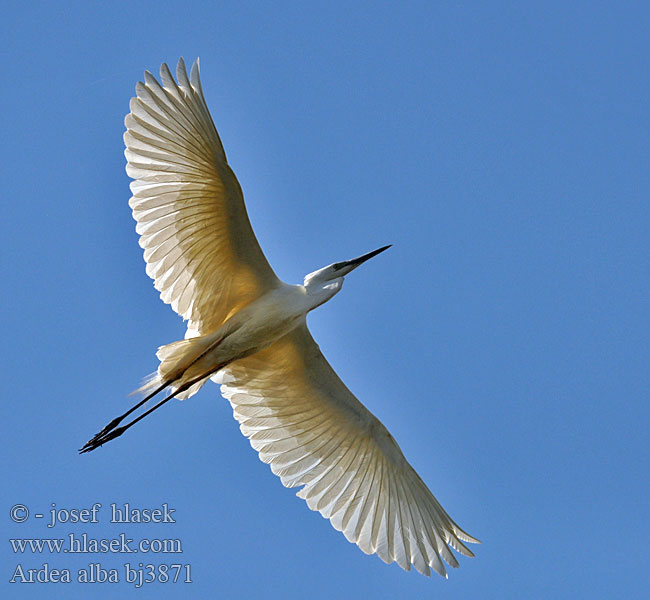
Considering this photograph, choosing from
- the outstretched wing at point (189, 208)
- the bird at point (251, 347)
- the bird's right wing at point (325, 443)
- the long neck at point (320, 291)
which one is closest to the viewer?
the outstretched wing at point (189, 208)

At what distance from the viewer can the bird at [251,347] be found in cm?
1105

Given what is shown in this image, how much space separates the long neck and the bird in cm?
1

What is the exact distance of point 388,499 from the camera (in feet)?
40.5

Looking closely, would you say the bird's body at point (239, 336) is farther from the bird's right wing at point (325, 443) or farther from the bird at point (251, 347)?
the bird's right wing at point (325, 443)

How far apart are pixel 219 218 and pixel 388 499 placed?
3.97 m

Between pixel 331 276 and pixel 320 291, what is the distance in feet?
0.96

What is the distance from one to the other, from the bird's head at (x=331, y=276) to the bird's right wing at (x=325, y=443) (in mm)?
603

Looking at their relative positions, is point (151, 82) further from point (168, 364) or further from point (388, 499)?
point (388, 499)

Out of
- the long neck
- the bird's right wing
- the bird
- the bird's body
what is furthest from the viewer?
the bird's right wing

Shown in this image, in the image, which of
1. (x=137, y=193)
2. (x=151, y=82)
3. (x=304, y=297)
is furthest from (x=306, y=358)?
(x=151, y=82)

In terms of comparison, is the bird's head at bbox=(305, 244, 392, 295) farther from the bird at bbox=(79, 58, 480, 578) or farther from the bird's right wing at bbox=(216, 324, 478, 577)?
the bird's right wing at bbox=(216, 324, 478, 577)

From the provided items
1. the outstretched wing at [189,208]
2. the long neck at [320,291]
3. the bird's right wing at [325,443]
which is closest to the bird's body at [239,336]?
the long neck at [320,291]

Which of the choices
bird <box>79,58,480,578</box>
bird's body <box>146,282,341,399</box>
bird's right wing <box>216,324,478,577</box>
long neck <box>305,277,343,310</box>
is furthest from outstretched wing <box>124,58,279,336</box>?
bird's right wing <box>216,324,478,577</box>

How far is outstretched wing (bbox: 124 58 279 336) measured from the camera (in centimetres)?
1080
